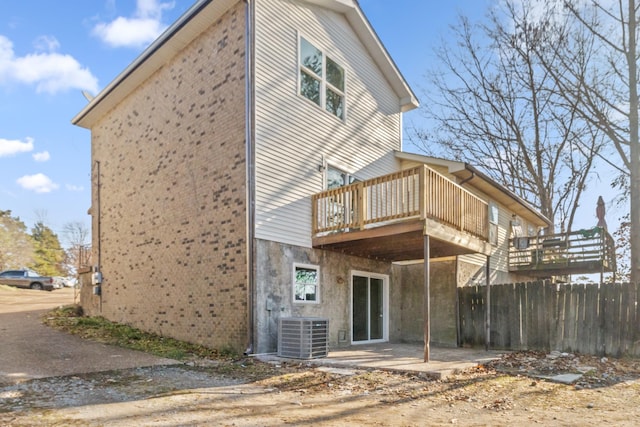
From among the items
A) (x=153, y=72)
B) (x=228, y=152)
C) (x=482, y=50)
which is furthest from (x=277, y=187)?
(x=482, y=50)

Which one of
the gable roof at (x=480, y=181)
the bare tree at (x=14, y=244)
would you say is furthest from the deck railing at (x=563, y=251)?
the bare tree at (x=14, y=244)

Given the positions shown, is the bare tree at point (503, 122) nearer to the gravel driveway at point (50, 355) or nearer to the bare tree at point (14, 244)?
the gravel driveway at point (50, 355)

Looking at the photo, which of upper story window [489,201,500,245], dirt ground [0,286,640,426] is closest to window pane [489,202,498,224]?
upper story window [489,201,500,245]

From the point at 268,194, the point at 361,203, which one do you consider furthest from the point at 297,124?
the point at 361,203

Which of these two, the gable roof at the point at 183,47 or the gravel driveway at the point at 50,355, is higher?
the gable roof at the point at 183,47

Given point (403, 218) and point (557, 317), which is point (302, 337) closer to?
point (403, 218)

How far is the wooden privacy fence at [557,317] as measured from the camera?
9.89 metres

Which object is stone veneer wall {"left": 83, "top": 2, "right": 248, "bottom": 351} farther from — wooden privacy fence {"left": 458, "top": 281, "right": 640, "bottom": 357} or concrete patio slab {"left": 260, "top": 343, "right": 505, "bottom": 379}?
wooden privacy fence {"left": 458, "top": 281, "right": 640, "bottom": 357}

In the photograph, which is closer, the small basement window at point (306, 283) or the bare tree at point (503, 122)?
the small basement window at point (306, 283)

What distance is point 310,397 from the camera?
6.05m

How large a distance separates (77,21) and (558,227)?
25037mm

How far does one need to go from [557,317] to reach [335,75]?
8.39 meters

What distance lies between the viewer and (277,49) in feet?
34.5

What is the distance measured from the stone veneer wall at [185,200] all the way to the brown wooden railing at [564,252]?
13.1m
